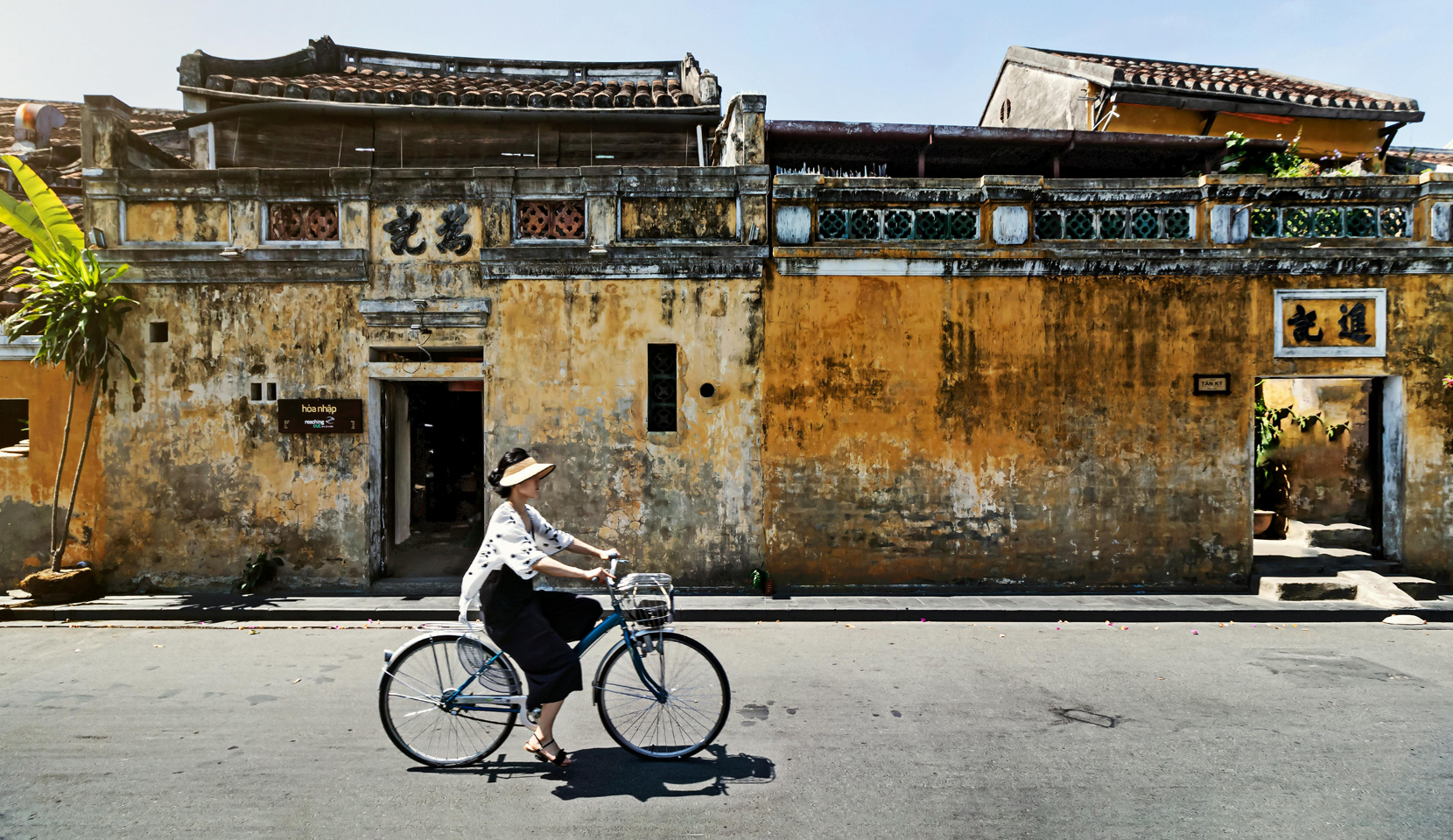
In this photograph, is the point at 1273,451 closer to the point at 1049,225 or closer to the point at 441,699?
the point at 1049,225

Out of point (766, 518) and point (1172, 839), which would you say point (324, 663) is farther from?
point (1172, 839)

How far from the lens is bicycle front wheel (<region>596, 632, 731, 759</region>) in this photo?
456 cm

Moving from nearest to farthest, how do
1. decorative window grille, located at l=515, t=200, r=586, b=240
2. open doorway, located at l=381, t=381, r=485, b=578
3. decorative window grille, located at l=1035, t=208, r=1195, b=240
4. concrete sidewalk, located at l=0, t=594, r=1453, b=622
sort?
concrete sidewalk, located at l=0, t=594, r=1453, b=622, decorative window grille, located at l=515, t=200, r=586, b=240, decorative window grille, located at l=1035, t=208, r=1195, b=240, open doorway, located at l=381, t=381, r=485, b=578

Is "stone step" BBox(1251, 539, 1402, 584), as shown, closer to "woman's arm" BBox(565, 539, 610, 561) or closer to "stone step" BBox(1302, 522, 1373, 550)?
"stone step" BBox(1302, 522, 1373, 550)

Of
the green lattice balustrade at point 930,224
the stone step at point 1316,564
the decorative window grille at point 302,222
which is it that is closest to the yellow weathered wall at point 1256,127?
the green lattice balustrade at point 930,224

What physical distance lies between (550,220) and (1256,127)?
12585 millimetres

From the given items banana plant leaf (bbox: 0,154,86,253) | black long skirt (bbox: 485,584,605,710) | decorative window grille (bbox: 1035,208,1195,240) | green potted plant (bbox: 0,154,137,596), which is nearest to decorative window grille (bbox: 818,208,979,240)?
decorative window grille (bbox: 1035,208,1195,240)

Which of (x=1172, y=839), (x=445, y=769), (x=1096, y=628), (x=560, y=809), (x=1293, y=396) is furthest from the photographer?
(x=1293, y=396)

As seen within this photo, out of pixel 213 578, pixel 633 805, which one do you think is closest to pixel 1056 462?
pixel 633 805

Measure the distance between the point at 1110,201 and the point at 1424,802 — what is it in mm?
7173

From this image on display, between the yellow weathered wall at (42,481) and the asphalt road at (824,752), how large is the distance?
2608 millimetres

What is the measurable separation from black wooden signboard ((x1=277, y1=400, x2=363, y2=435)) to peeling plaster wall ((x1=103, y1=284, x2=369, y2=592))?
4.2 inches

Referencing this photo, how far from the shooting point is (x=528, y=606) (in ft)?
14.5

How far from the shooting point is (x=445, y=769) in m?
4.42
